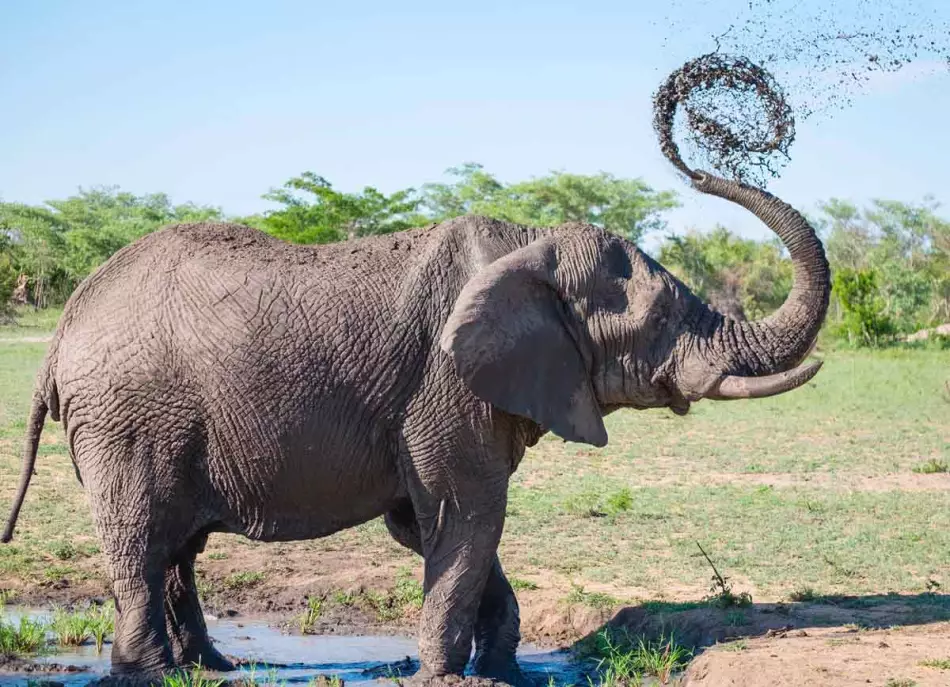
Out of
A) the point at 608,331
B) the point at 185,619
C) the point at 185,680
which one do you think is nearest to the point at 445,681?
the point at 185,680

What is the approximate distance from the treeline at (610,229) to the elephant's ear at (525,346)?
20.8 meters

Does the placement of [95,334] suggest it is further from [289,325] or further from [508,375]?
[508,375]

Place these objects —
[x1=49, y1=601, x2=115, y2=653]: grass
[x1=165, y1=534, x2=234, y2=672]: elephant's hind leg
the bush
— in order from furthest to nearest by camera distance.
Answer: the bush
[x1=49, y1=601, x2=115, y2=653]: grass
[x1=165, y1=534, x2=234, y2=672]: elephant's hind leg

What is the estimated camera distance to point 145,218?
65.5 meters

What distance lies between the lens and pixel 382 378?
19.9ft

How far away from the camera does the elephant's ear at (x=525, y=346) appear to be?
231 inches

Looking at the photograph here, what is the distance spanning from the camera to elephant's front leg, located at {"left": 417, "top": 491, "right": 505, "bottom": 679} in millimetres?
6133

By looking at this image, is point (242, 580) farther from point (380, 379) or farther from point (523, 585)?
point (380, 379)

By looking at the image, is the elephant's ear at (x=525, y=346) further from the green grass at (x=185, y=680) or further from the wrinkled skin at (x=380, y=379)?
the green grass at (x=185, y=680)

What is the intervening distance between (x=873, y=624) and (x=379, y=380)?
3.26 m

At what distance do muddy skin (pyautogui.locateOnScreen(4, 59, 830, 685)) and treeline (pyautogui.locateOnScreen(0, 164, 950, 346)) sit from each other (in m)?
20.7

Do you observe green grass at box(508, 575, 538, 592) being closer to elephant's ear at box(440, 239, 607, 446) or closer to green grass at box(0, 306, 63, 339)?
elephant's ear at box(440, 239, 607, 446)

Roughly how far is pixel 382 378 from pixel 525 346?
0.68 m

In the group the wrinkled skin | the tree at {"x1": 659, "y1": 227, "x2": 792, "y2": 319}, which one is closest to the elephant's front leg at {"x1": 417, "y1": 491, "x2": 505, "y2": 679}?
the wrinkled skin
